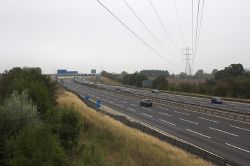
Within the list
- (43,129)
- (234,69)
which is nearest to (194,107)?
(43,129)

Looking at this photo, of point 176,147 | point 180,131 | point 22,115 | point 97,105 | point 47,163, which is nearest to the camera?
point 47,163

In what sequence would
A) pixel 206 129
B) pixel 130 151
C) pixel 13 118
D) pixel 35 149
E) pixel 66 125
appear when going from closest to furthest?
pixel 35 149
pixel 13 118
pixel 66 125
pixel 130 151
pixel 206 129

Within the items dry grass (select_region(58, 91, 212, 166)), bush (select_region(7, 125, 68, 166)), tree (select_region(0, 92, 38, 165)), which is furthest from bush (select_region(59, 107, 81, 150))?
bush (select_region(7, 125, 68, 166))

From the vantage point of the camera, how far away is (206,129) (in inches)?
1549

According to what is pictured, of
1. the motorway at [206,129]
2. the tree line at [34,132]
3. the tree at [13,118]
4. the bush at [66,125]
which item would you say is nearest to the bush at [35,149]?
the tree line at [34,132]

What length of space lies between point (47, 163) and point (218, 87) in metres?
80.7

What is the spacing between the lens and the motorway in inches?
1150

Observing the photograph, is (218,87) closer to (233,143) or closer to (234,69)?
(234,69)

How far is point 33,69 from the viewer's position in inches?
1900

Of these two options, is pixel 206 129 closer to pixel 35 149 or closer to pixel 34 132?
pixel 34 132

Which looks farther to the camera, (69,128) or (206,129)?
(206,129)

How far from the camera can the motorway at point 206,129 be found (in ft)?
95.8

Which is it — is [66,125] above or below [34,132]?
below

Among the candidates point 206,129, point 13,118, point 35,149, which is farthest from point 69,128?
point 206,129
